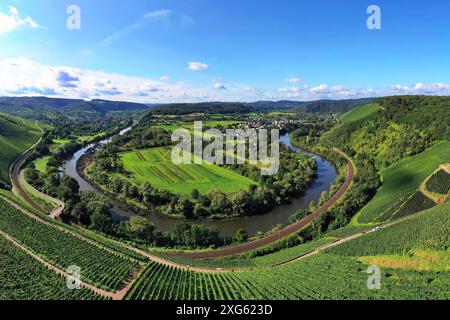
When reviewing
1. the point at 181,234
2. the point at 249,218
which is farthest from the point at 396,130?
the point at 181,234

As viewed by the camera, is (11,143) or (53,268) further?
(11,143)

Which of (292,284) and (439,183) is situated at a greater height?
(439,183)

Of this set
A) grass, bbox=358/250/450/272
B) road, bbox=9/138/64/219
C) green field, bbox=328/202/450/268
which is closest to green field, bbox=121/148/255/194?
road, bbox=9/138/64/219

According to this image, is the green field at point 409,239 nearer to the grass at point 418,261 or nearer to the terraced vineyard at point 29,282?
the grass at point 418,261

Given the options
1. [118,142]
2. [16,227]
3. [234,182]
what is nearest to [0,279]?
[16,227]

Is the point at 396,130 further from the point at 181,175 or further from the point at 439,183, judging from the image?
the point at 181,175
